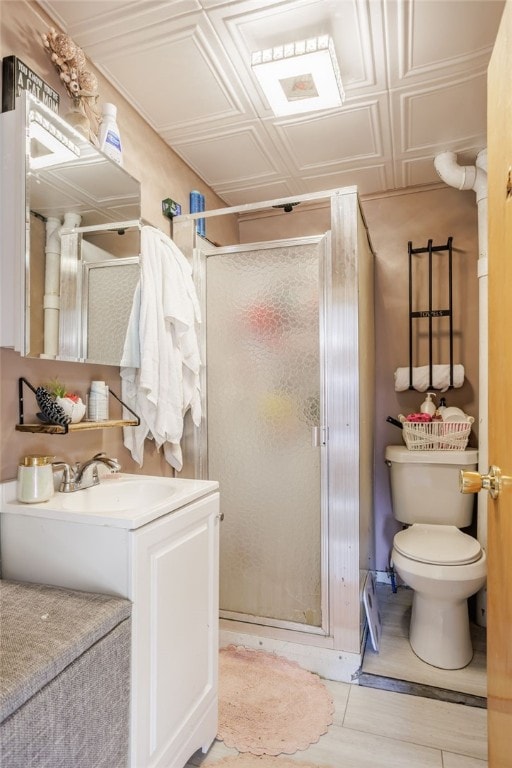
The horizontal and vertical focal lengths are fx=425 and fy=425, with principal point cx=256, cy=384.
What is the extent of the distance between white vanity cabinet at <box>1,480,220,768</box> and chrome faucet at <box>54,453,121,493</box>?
18cm

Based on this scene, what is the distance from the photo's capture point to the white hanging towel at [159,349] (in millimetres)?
1693

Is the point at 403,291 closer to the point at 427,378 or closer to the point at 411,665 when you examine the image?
the point at 427,378

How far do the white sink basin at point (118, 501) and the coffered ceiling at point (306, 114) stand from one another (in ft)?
5.24

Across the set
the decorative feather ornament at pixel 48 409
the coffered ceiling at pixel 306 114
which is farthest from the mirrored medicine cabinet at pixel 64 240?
the coffered ceiling at pixel 306 114

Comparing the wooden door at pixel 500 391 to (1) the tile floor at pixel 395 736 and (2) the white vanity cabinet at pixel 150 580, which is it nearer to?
(1) the tile floor at pixel 395 736

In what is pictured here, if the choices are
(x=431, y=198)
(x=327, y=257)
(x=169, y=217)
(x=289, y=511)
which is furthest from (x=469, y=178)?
(x=289, y=511)

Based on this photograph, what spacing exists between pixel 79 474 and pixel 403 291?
219cm

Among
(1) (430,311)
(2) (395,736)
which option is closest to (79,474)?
(2) (395,736)

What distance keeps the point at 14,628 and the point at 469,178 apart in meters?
2.71

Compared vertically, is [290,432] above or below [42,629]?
above

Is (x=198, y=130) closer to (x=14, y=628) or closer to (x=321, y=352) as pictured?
(x=321, y=352)

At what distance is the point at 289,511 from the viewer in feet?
6.56

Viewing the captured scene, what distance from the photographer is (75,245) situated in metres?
1.46

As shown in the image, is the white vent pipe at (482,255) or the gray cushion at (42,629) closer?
the gray cushion at (42,629)
